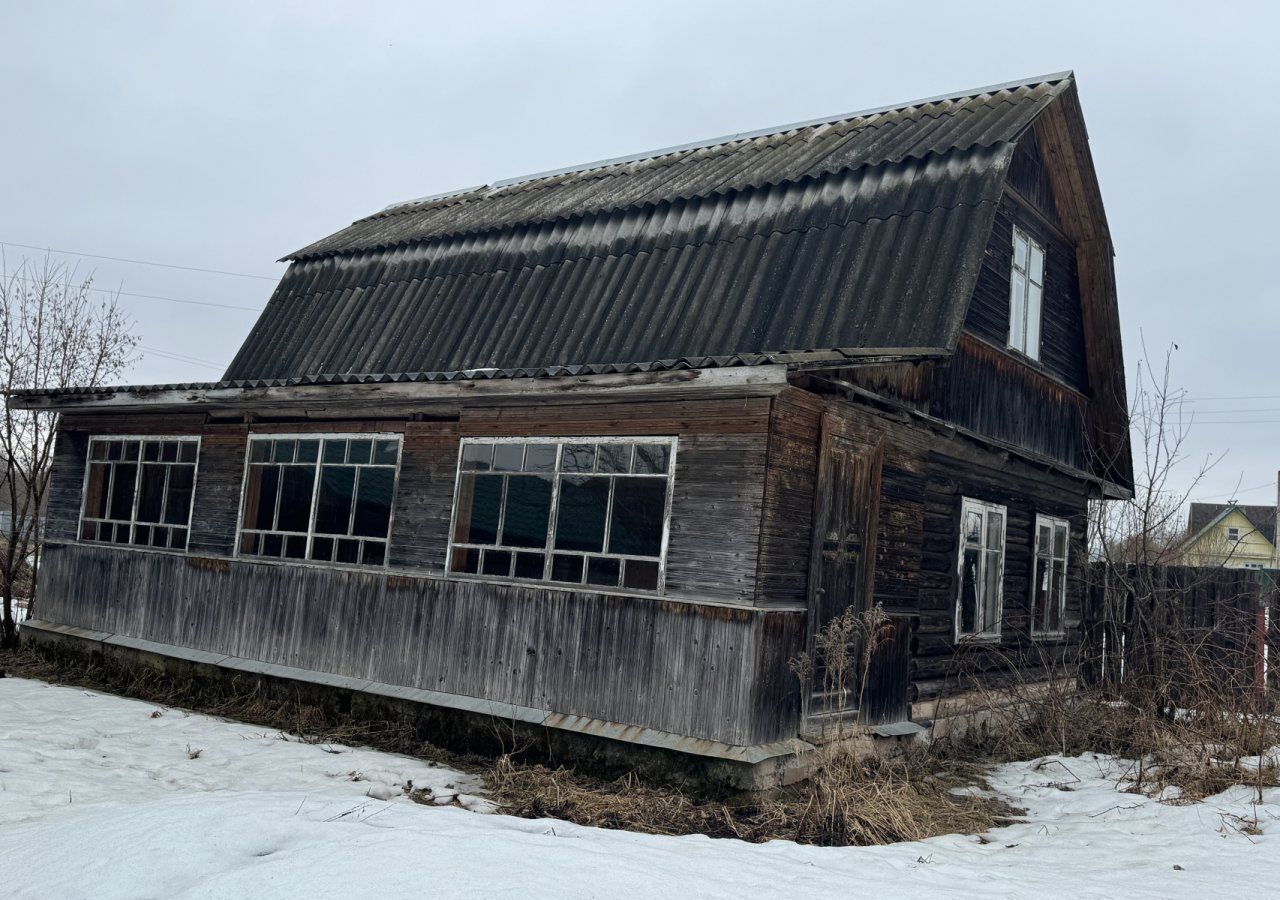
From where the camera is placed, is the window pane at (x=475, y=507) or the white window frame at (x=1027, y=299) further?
the white window frame at (x=1027, y=299)

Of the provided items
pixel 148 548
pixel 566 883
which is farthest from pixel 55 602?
pixel 566 883

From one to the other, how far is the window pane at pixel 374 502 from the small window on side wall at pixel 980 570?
626 centimetres

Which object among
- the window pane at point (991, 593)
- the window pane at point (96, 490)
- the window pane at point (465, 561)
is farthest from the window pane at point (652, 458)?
the window pane at point (96, 490)

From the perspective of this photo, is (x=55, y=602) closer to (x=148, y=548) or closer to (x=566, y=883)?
(x=148, y=548)

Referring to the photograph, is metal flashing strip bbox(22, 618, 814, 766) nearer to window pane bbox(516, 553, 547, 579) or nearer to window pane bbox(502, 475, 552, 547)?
window pane bbox(516, 553, 547, 579)

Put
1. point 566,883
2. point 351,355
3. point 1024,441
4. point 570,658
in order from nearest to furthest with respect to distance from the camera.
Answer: point 566,883, point 570,658, point 1024,441, point 351,355

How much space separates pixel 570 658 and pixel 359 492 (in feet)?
11.4

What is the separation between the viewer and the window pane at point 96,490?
1361cm

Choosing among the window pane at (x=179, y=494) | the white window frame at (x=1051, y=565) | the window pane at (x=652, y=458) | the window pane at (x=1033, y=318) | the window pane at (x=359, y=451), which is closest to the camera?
the window pane at (x=652, y=458)

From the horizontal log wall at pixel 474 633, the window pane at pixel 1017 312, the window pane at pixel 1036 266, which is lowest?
the horizontal log wall at pixel 474 633

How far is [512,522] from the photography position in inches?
386

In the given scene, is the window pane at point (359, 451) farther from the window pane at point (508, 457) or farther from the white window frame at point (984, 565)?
the white window frame at point (984, 565)

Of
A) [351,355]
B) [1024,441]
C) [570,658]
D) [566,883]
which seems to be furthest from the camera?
[351,355]

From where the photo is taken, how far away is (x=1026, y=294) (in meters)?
12.6
